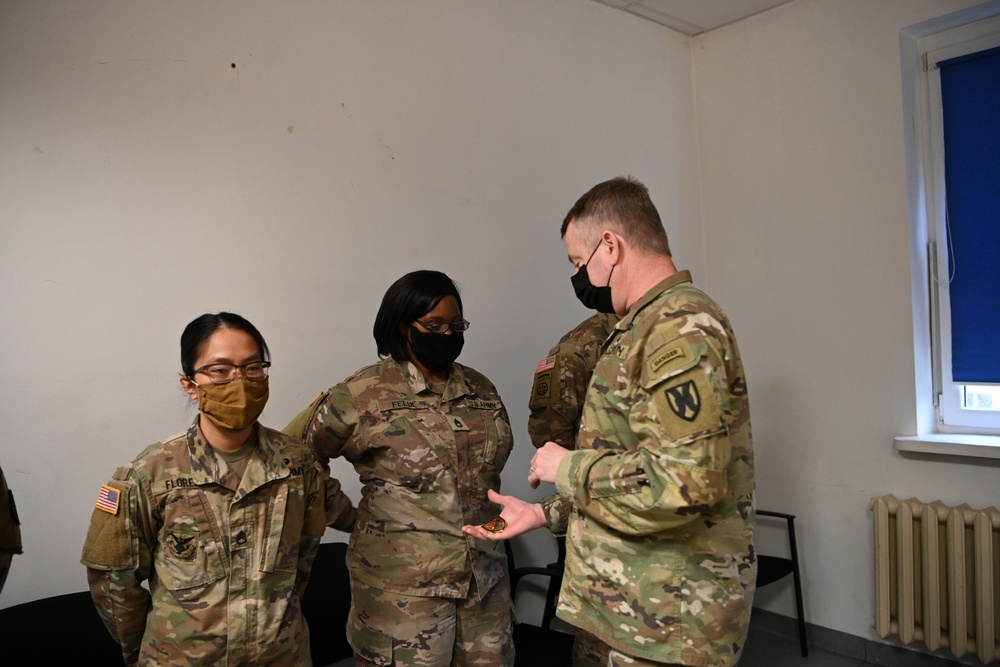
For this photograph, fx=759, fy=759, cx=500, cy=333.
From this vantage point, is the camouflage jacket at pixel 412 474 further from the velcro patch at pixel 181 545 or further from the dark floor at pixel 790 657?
the dark floor at pixel 790 657

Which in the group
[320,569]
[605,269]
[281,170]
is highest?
[281,170]

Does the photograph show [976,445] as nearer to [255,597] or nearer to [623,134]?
[623,134]

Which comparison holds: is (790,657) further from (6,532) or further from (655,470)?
(6,532)

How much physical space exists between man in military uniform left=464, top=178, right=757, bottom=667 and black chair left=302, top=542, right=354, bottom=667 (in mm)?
1157

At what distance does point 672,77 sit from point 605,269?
2868 mm

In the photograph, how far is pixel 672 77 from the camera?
420 centimetres

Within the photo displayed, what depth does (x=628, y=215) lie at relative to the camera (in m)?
1.70

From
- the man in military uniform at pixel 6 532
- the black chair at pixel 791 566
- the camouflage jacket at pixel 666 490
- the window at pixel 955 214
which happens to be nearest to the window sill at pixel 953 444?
the window at pixel 955 214

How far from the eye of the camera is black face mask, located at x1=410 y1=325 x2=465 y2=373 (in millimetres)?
2203

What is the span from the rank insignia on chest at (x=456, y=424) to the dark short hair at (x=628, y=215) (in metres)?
0.74

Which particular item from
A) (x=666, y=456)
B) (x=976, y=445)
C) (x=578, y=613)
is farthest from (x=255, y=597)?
(x=976, y=445)

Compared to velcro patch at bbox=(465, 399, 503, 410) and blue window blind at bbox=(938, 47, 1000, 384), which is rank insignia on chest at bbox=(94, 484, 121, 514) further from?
blue window blind at bbox=(938, 47, 1000, 384)

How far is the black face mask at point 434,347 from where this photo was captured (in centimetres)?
220

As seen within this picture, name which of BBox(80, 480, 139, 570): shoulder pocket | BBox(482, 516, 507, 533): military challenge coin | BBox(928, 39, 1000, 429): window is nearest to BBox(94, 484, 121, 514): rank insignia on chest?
BBox(80, 480, 139, 570): shoulder pocket
